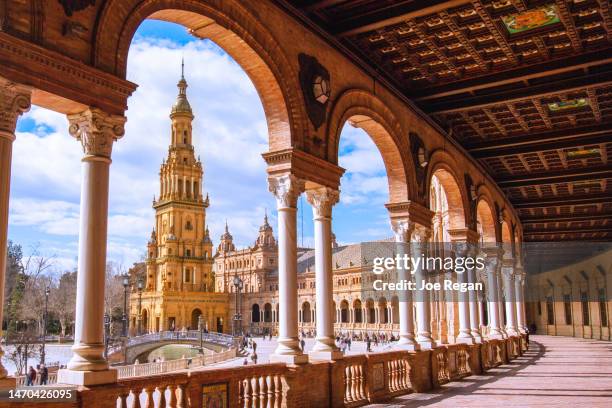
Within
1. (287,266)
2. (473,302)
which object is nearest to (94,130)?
(287,266)

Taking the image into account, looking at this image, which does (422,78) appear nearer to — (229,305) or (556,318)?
(556,318)

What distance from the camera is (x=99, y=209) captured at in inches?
268

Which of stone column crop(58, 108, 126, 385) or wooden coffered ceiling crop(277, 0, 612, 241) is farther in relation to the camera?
wooden coffered ceiling crop(277, 0, 612, 241)

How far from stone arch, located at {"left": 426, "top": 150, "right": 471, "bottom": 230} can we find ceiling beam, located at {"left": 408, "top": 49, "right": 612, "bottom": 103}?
2926 millimetres

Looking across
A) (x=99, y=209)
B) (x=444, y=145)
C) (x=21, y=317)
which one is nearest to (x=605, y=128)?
(x=444, y=145)

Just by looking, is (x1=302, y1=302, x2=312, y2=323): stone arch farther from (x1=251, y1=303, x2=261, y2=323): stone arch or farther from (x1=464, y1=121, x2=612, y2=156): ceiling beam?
(x1=464, y1=121, x2=612, y2=156): ceiling beam

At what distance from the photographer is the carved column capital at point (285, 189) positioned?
10.1 m

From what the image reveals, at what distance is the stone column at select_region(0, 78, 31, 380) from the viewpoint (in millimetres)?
5855

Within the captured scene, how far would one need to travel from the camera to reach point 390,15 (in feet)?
34.6

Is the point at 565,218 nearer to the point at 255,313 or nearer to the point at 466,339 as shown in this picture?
the point at 466,339

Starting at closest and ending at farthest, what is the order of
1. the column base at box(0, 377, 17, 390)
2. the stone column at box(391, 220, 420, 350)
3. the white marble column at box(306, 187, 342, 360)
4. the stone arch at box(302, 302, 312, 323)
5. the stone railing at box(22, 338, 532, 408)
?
the column base at box(0, 377, 17, 390) < the stone railing at box(22, 338, 532, 408) < the white marble column at box(306, 187, 342, 360) < the stone column at box(391, 220, 420, 350) < the stone arch at box(302, 302, 312, 323)

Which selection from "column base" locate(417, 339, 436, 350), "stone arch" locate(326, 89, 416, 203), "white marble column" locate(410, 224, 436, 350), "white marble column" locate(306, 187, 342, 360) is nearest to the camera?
"white marble column" locate(306, 187, 342, 360)

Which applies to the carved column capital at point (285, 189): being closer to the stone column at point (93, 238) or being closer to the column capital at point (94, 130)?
the stone column at point (93, 238)

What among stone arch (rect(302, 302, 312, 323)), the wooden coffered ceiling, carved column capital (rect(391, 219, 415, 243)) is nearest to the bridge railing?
stone arch (rect(302, 302, 312, 323))
